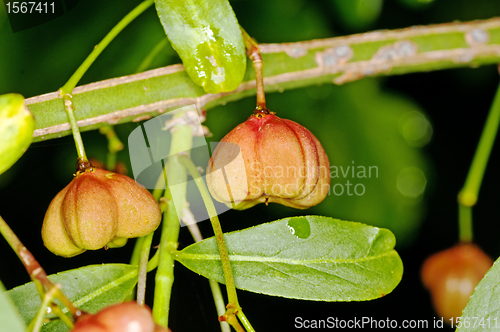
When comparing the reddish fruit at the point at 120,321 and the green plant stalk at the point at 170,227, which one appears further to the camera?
the green plant stalk at the point at 170,227

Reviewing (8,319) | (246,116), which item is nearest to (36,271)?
(8,319)

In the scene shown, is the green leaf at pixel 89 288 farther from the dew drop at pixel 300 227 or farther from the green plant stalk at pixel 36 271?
the dew drop at pixel 300 227

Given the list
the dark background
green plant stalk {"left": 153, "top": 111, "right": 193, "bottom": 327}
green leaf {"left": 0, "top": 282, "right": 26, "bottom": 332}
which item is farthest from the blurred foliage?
green leaf {"left": 0, "top": 282, "right": 26, "bottom": 332}

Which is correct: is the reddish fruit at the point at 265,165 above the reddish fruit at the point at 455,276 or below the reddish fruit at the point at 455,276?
above

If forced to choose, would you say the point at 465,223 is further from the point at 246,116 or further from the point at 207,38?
the point at 207,38

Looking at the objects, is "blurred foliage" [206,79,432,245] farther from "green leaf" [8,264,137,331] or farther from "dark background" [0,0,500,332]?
"green leaf" [8,264,137,331]

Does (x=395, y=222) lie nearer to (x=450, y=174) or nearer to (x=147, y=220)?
(x=450, y=174)

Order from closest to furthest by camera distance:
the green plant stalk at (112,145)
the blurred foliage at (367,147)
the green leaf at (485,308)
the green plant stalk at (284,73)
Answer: the green leaf at (485,308) → the green plant stalk at (284,73) → the green plant stalk at (112,145) → the blurred foliage at (367,147)

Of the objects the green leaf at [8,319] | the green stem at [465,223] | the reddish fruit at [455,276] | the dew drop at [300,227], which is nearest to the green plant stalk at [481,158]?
the green stem at [465,223]
